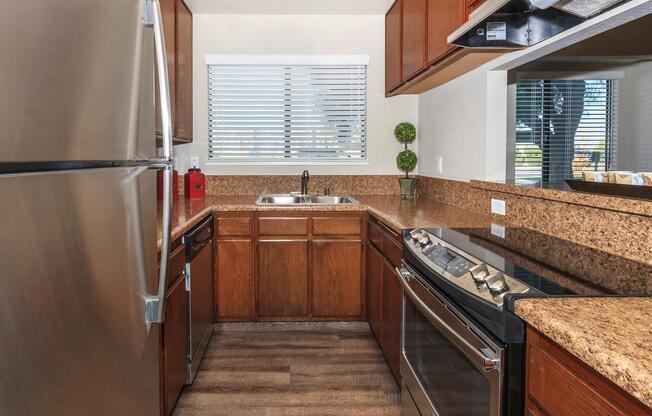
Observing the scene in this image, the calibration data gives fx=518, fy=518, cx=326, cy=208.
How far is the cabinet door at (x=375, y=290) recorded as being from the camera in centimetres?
290

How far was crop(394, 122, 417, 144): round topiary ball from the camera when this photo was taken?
152 inches

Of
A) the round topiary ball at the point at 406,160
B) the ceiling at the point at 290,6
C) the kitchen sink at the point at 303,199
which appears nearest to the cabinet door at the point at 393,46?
the ceiling at the point at 290,6

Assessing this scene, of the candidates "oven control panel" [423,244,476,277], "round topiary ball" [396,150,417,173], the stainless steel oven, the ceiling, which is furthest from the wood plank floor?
the ceiling

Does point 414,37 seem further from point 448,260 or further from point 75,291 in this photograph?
point 75,291

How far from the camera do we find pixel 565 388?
0.89 metres

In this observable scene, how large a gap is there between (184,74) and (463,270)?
2.72m

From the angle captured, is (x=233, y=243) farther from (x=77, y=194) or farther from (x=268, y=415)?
(x=77, y=194)

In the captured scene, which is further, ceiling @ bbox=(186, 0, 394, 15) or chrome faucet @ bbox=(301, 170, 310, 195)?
chrome faucet @ bbox=(301, 170, 310, 195)

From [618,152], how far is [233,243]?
2209mm

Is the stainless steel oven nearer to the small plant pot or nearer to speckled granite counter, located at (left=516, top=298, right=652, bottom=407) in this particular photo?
speckled granite counter, located at (left=516, top=298, right=652, bottom=407)

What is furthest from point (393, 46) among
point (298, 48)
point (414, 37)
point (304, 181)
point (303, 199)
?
point (303, 199)

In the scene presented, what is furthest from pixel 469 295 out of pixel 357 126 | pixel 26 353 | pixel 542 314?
pixel 357 126

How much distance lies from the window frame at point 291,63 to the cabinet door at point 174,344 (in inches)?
69.5

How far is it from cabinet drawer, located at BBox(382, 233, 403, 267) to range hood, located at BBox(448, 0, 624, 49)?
0.92 meters
